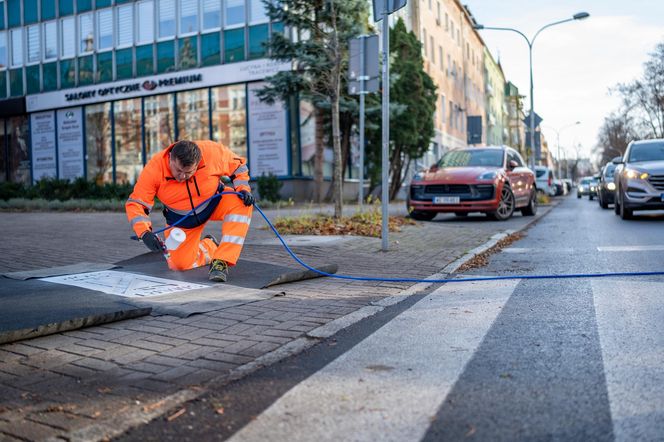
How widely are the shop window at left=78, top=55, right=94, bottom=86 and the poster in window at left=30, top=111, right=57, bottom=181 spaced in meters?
2.38

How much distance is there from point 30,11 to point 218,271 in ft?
99.6

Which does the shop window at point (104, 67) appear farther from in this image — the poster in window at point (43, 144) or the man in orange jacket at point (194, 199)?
the man in orange jacket at point (194, 199)

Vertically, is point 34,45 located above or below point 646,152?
above

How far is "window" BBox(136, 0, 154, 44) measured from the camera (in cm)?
2847

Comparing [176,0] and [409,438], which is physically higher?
[176,0]

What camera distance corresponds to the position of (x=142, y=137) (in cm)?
2891

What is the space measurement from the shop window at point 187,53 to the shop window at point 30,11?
882cm

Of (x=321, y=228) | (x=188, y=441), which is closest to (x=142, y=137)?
(x=321, y=228)

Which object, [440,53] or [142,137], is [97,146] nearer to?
[142,137]

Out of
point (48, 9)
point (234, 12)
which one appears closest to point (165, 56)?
point (234, 12)

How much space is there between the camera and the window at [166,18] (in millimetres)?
27875

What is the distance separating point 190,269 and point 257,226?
6.27 meters

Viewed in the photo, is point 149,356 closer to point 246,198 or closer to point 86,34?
point 246,198

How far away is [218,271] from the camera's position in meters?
6.29
